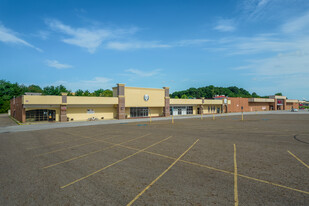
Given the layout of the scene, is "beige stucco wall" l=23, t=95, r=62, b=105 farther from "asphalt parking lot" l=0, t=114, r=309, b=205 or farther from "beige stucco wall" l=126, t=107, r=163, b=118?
"asphalt parking lot" l=0, t=114, r=309, b=205

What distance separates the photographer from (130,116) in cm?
4491

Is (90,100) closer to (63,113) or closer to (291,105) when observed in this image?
(63,113)

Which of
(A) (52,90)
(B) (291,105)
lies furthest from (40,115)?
(B) (291,105)

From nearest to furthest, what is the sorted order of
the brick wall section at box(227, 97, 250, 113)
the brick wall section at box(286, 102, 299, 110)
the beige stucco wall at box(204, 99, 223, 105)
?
the beige stucco wall at box(204, 99, 223, 105) < the brick wall section at box(227, 97, 250, 113) < the brick wall section at box(286, 102, 299, 110)

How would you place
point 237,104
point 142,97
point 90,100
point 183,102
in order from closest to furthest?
point 90,100 < point 142,97 < point 183,102 < point 237,104

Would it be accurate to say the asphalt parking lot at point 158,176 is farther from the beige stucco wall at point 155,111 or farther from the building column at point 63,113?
the beige stucco wall at point 155,111

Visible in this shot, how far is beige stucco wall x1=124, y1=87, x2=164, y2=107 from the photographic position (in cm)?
4307

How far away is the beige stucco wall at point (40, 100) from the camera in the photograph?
→ 32.3m

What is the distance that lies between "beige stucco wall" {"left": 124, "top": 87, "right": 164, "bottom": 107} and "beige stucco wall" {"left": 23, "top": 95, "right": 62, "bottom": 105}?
1499 centimetres

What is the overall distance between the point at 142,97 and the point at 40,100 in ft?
73.7

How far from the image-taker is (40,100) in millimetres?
33469

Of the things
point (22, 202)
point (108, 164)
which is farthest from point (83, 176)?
point (22, 202)

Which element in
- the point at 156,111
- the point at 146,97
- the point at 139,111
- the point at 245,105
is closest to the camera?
the point at 146,97

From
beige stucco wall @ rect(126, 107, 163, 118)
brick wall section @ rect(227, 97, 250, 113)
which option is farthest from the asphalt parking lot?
brick wall section @ rect(227, 97, 250, 113)
